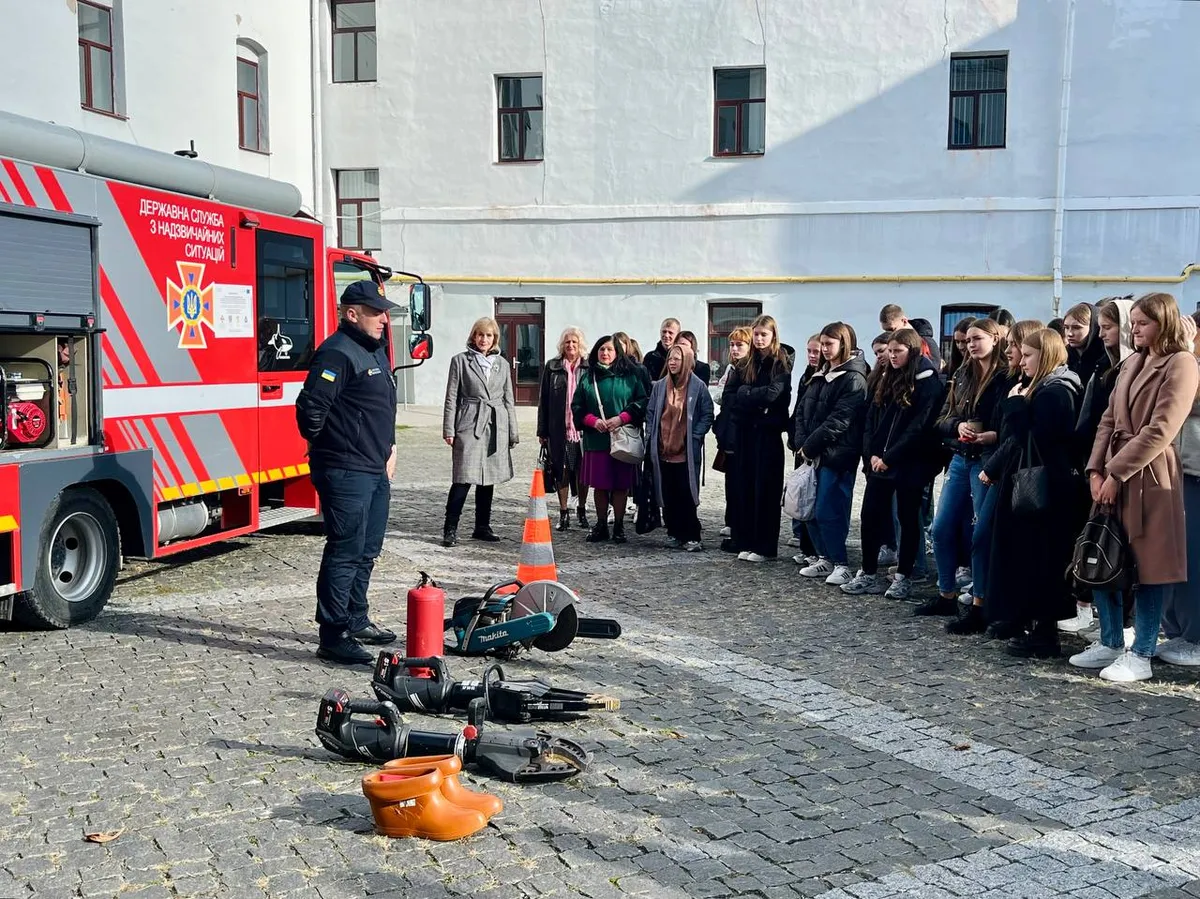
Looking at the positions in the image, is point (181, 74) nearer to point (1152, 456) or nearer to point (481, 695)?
point (481, 695)

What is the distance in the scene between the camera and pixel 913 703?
6.27m

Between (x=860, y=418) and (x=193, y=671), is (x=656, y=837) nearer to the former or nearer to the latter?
(x=193, y=671)

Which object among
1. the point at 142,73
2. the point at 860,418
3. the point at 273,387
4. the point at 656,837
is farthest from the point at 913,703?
the point at 142,73

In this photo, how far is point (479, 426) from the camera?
1109 centimetres

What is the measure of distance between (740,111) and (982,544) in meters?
18.7

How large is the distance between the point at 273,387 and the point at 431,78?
1756 cm

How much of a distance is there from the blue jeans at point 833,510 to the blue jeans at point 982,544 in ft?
5.44

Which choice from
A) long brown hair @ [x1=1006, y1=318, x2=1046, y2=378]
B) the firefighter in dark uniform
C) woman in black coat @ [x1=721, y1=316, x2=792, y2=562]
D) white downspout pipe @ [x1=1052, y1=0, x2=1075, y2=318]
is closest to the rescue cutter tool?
the firefighter in dark uniform

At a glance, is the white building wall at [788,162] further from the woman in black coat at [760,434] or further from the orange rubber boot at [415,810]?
the orange rubber boot at [415,810]

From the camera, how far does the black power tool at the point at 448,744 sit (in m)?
5.07

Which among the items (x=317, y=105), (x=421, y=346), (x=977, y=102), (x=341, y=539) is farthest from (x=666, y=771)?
(x=317, y=105)

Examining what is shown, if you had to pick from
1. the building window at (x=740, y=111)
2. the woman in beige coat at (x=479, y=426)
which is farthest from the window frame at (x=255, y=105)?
the woman in beige coat at (x=479, y=426)

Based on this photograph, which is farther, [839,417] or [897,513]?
[839,417]

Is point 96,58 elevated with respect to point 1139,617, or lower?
elevated
